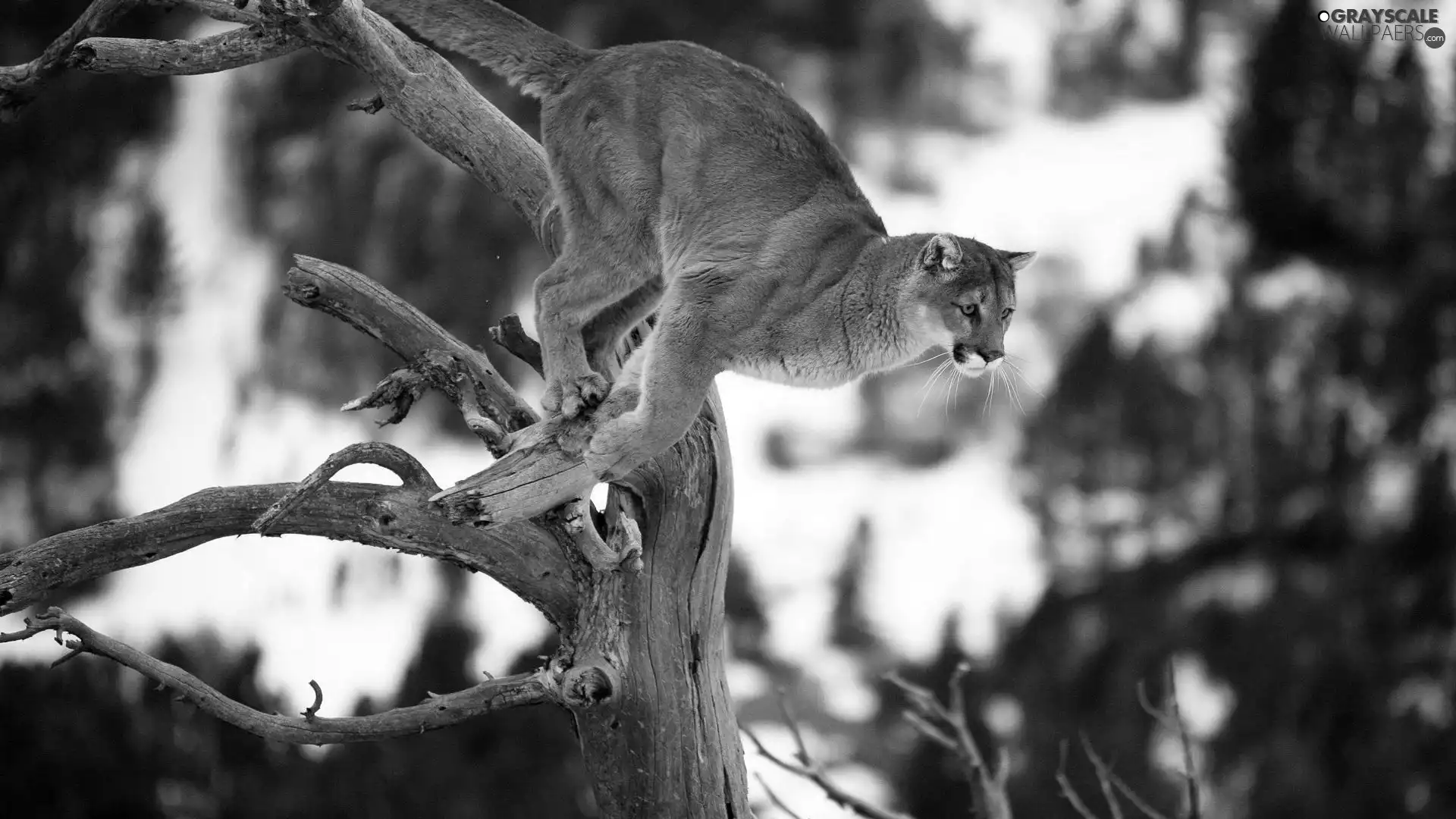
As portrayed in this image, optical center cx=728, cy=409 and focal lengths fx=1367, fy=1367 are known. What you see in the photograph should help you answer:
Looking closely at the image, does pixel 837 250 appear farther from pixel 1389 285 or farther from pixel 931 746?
pixel 1389 285

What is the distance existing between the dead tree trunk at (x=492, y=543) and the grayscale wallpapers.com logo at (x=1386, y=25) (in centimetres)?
618

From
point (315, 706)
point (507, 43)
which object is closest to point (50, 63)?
point (507, 43)

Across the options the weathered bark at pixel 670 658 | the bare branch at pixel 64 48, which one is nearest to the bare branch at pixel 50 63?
the bare branch at pixel 64 48

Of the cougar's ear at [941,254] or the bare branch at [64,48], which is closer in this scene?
the cougar's ear at [941,254]

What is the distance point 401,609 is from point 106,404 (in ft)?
16.3

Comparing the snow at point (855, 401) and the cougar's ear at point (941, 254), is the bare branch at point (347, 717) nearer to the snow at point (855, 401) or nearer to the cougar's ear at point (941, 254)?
the cougar's ear at point (941, 254)

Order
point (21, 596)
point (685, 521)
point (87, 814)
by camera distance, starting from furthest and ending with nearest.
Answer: point (87, 814), point (685, 521), point (21, 596)

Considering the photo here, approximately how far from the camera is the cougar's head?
4.70 m

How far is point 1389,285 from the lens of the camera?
55.7 feet

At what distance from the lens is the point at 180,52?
5.51m

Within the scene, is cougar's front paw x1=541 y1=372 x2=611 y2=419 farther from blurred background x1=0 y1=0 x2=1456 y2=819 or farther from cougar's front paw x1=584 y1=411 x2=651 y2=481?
blurred background x1=0 y1=0 x2=1456 y2=819

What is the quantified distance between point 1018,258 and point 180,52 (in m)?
3.43

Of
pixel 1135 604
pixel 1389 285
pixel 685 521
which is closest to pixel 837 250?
pixel 685 521

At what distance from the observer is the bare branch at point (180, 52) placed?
5.45 meters
